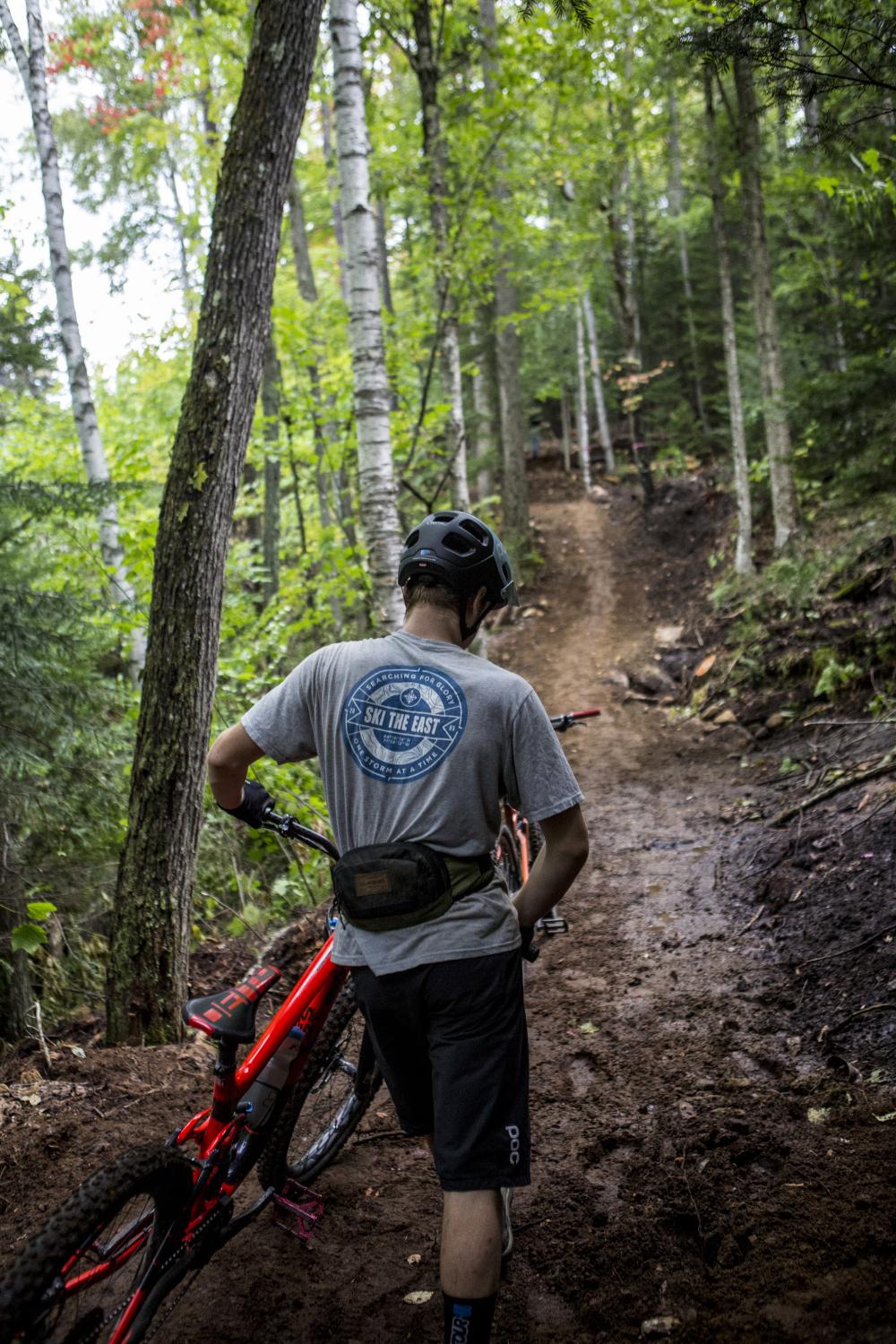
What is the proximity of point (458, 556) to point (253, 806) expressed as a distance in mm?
1151

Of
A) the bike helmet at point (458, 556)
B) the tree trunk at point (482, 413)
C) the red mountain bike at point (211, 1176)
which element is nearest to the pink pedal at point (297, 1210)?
the red mountain bike at point (211, 1176)

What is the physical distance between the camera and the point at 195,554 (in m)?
4.30

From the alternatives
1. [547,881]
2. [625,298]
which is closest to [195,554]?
[547,881]

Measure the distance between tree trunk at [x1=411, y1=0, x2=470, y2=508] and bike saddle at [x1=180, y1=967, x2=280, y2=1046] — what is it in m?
7.49

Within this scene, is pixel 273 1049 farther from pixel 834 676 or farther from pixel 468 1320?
pixel 834 676

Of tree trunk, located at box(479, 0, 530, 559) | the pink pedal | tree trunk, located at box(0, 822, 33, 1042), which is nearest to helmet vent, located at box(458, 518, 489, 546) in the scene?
the pink pedal

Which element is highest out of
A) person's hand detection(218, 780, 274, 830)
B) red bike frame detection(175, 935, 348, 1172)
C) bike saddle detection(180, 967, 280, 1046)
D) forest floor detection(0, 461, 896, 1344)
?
person's hand detection(218, 780, 274, 830)

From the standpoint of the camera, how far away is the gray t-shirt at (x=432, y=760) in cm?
225

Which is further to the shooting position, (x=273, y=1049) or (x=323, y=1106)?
(x=323, y=1106)

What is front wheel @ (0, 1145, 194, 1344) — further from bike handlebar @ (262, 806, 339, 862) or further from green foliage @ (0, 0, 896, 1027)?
green foliage @ (0, 0, 896, 1027)

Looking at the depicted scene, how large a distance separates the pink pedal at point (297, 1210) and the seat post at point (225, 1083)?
2.54 feet

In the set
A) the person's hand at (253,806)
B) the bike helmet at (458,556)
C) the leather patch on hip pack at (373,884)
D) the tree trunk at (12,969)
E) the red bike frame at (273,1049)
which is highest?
the bike helmet at (458,556)

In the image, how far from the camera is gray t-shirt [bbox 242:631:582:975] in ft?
7.38

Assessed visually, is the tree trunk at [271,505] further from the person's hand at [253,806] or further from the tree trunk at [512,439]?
the person's hand at [253,806]
